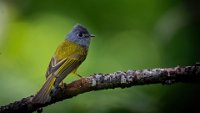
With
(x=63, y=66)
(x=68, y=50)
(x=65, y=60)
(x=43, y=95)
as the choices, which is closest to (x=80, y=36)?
(x=68, y=50)

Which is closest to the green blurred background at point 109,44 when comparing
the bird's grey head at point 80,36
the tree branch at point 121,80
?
the bird's grey head at point 80,36

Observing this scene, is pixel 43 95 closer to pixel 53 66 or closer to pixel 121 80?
pixel 121 80

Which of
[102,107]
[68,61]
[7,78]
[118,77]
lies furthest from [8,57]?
[118,77]

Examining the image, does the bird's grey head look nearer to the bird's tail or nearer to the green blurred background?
the green blurred background

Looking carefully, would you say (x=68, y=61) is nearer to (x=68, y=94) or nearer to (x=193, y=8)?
(x=68, y=94)

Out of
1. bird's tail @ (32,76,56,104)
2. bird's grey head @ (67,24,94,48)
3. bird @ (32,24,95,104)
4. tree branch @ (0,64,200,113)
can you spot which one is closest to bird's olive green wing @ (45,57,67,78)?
bird @ (32,24,95,104)
